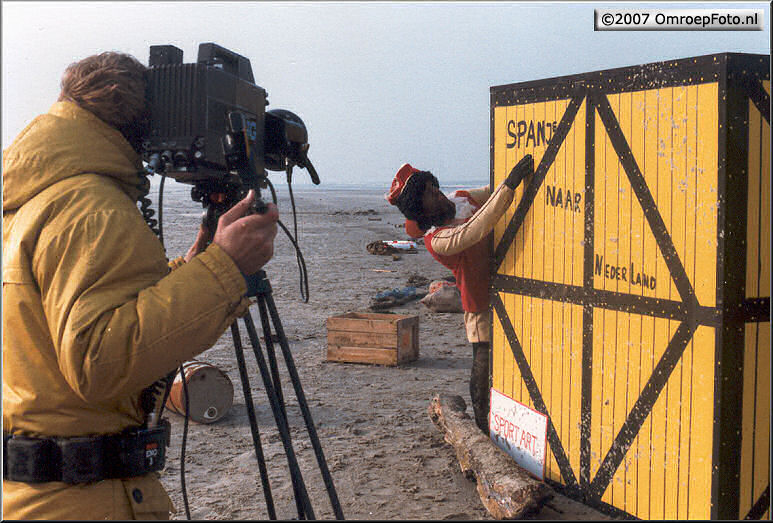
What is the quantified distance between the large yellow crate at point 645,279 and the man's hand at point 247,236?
9.51ft

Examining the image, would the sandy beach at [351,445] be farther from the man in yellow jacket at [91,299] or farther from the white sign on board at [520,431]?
the man in yellow jacket at [91,299]

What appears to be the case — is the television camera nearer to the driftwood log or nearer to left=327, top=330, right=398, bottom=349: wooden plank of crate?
the driftwood log

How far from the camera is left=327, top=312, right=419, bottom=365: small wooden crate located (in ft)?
31.8

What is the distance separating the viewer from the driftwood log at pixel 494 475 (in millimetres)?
4949

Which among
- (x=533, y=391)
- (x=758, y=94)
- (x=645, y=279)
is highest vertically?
(x=758, y=94)

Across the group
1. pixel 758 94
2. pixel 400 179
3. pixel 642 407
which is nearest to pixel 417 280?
pixel 400 179

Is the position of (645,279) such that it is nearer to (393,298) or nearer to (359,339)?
(359,339)

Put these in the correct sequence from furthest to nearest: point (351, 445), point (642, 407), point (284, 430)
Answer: point (351, 445), point (642, 407), point (284, 430)

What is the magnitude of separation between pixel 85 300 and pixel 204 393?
A: 18.2 ft

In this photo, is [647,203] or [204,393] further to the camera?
[204,393]

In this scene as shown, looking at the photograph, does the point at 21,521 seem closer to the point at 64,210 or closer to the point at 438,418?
the point at 64,210

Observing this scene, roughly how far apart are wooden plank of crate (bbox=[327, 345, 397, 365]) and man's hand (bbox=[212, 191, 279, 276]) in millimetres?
7662

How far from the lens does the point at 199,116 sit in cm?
229

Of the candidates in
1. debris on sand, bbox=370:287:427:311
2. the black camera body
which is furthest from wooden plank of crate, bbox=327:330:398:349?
the black camera body
